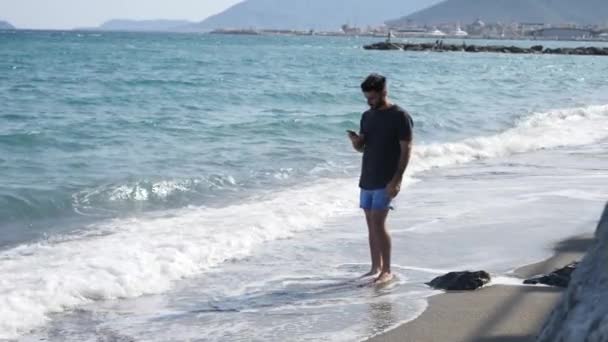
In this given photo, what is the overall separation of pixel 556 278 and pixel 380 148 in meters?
1.47

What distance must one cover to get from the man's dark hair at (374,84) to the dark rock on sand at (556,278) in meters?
1.68

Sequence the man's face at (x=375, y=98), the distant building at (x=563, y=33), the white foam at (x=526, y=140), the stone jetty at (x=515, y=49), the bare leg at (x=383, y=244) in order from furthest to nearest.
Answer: the distant building at (x=563, y=33) → the stone jetty at (x=515, y=49) → the white foam at (x=526, y=140) → the bare leg at (x=383, y=244) → the man's face at (x=375, y=98)

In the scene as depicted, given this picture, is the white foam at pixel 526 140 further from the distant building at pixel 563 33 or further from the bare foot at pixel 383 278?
the distant building at pixel 563 33

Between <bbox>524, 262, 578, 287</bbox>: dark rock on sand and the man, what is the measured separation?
1.05m

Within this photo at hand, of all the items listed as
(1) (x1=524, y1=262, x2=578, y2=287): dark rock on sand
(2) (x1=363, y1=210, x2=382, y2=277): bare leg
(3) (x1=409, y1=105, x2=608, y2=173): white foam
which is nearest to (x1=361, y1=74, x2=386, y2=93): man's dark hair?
(2) (x1=363, y1=210, x2=382, y2=277): bare leg

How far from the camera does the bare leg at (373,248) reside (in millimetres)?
7160

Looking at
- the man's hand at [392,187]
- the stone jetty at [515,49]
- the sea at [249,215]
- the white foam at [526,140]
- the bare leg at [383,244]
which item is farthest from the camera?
the stone jetty at [515,49]

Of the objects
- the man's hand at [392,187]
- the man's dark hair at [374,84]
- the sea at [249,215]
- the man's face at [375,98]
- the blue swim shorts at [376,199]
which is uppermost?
the man's dark hair at [374,84]

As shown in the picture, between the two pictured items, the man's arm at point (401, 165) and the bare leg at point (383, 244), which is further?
the bare leg at point (383, 244)

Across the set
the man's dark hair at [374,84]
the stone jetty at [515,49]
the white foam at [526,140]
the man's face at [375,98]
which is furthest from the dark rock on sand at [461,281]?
the stone jetty at [515,49]

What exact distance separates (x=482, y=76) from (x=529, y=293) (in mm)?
40856

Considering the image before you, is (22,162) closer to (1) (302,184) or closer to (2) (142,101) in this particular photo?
(1) (302,184)

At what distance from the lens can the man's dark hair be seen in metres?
6.72

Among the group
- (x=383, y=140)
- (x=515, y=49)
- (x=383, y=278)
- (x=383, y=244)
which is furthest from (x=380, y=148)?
(x=515, y=49)
